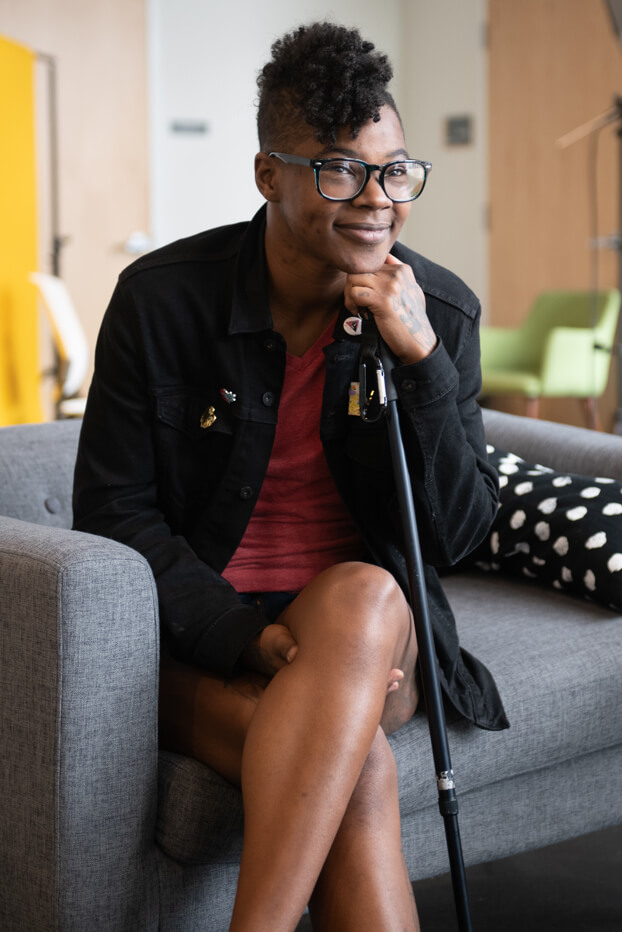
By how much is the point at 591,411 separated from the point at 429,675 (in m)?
4.03

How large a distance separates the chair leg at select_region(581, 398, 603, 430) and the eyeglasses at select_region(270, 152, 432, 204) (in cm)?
375

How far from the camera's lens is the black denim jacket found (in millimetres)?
1414

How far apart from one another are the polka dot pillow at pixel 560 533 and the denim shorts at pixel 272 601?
57 centimetres

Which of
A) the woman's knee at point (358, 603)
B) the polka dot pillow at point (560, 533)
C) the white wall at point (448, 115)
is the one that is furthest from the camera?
the white wall at point (448, 115)

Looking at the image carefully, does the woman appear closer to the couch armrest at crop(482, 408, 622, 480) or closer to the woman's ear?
the woman's ear

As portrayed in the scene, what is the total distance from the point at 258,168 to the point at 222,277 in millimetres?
163

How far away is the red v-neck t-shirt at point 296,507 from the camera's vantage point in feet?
4.81

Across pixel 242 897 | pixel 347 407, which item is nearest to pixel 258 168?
pixel 347 407

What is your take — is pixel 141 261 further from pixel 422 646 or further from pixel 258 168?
pixel 422 646

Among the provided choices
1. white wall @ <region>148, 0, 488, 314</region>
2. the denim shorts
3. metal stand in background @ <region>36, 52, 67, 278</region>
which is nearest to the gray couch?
the denim shorts

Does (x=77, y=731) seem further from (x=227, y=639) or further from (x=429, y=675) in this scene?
(x=429, y=675)

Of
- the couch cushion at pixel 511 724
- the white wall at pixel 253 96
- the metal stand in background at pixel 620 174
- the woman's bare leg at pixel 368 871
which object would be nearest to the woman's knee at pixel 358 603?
the woman's bare leg at pixel 368 871

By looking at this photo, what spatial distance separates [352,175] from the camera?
1.30m

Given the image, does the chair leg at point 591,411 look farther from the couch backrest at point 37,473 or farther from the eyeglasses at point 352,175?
the eyeglasses at point 352,175
